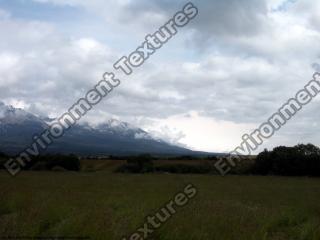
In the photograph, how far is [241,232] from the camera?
10359 mm

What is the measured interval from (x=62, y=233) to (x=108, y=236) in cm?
128

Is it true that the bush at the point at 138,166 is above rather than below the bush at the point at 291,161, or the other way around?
above

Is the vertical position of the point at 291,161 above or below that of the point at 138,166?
below

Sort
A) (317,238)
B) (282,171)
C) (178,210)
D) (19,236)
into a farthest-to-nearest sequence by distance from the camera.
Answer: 1. (282,171)
2. (178,210)
3. (317,238)
4. (19,236)

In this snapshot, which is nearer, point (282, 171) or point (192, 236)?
point (192, 236)

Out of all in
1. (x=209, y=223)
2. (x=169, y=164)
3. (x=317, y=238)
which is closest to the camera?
(x=317, y=238)

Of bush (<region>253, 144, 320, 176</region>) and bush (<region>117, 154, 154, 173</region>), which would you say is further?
bush (<region>117, 154, 154, 173</region>)

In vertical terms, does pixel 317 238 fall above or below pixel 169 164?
below

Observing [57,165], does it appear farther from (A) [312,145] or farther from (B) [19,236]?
(B) [19,236]

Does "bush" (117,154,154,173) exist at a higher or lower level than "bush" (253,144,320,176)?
higher

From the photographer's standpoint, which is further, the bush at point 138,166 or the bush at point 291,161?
the bush at point 138,166

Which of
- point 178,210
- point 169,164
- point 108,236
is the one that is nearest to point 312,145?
point 169,164

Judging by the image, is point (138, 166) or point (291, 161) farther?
point (138, 166)

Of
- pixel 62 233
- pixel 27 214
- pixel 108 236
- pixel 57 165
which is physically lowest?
pixel 108 236
